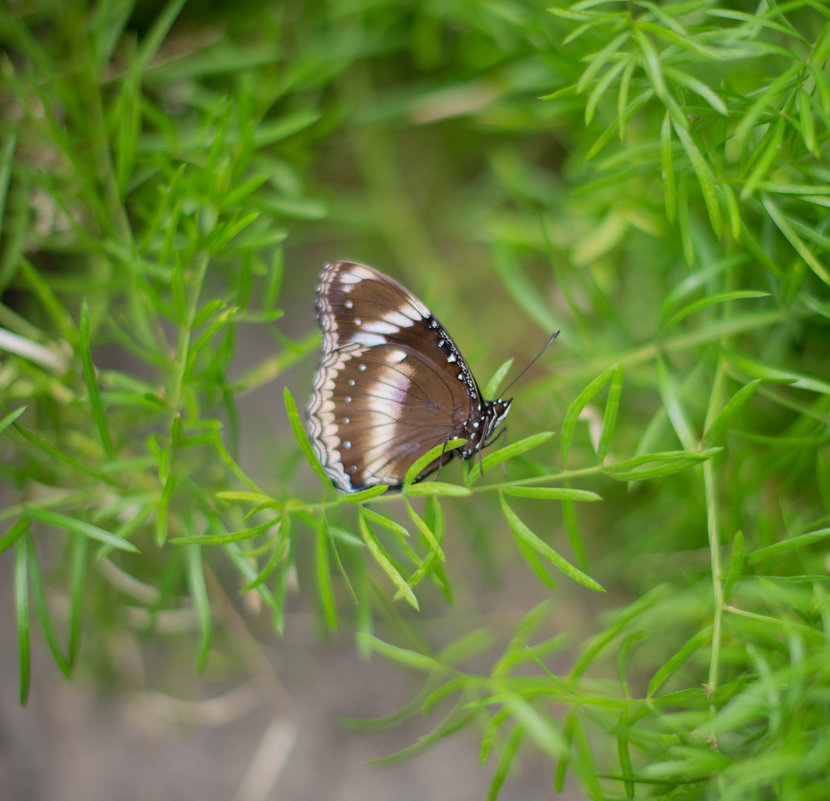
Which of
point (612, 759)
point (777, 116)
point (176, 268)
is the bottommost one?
point (612, 759)

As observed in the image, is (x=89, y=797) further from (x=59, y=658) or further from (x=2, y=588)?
(x=59, y=658)

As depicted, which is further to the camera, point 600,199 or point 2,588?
point 2,588

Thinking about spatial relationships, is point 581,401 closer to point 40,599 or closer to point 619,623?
point 619,623

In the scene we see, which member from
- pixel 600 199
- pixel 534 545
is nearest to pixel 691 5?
pixel 600 199

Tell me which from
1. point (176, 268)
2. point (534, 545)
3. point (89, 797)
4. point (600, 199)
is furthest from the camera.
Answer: point (89, 797)

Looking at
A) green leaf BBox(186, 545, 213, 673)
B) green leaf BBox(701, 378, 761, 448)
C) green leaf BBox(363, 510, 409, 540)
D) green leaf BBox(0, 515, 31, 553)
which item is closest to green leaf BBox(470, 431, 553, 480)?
green leaf BBox(363, 510, 409, 540)

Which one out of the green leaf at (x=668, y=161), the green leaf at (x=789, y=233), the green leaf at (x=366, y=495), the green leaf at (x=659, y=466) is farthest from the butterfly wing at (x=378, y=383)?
the green leaf at (x=789, y=233)

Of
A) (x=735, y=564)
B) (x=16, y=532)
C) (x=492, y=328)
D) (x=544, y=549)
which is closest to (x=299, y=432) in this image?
(x=544, y=549)

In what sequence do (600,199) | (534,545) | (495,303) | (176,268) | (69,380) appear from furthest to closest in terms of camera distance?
(495,303), (600,199), (69,380), (176,268), (534,545)
